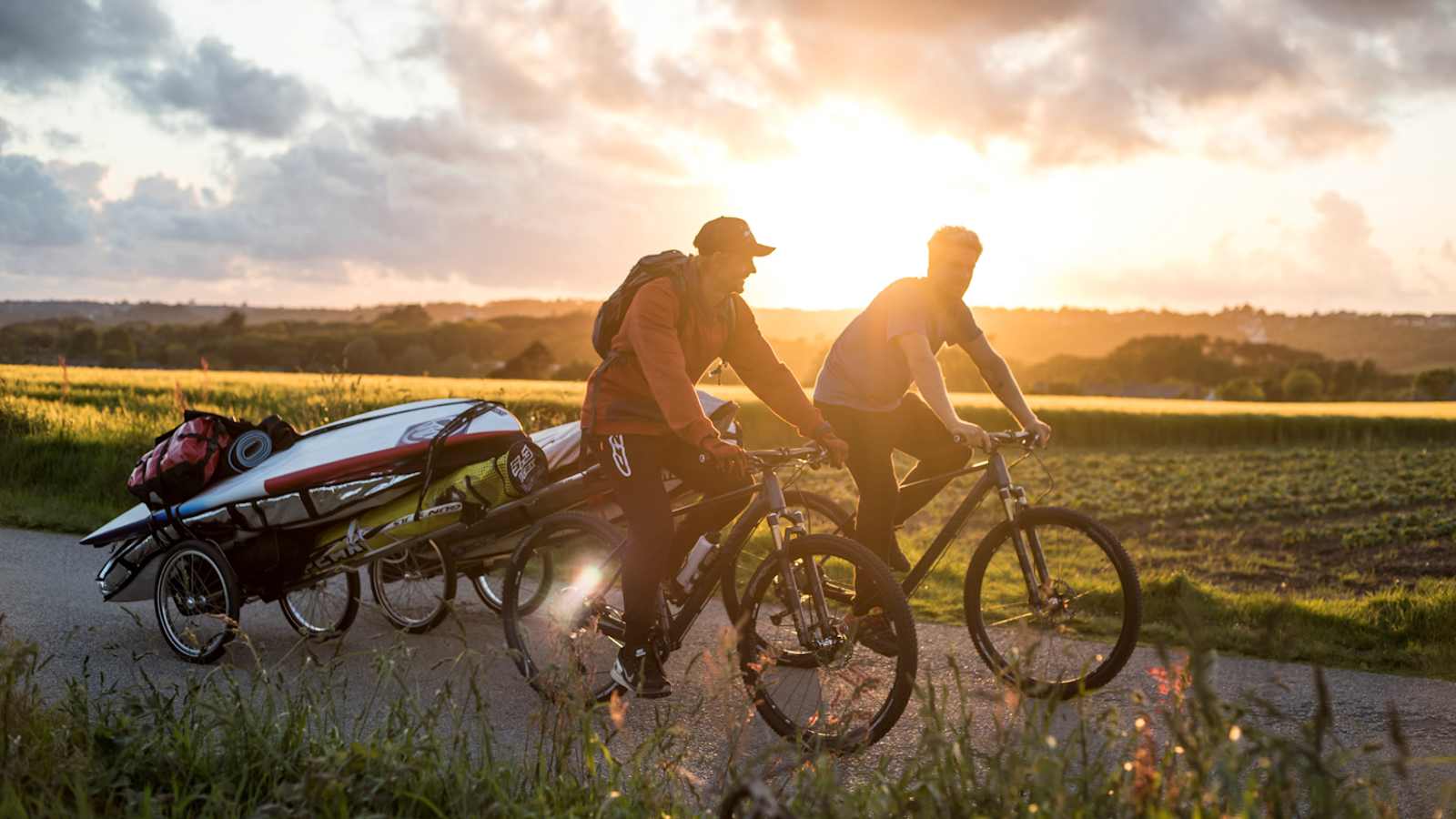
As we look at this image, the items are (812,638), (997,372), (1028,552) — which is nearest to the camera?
(812,638)

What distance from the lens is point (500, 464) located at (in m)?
6.57

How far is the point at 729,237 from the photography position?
5.20m

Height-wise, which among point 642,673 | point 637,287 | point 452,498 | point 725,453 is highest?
point 637,287

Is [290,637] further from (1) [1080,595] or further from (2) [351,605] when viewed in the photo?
(1) [1080,595]

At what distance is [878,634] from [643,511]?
1.22m

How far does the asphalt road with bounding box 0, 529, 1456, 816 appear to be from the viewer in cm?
483

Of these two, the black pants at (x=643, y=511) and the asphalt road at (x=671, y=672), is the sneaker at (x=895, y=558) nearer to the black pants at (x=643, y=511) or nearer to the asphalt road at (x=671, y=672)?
the asphalt road at (x=671, y=672)

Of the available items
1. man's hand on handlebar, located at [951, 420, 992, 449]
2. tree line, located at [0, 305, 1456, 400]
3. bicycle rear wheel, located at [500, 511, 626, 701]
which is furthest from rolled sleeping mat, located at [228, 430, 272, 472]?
tree line, located at [0, 305, 1456, 400]

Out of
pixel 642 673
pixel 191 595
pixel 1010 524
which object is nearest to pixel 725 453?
pixel 642 673

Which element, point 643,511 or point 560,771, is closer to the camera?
point 560,771

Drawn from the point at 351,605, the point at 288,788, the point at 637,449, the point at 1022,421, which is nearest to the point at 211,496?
the point at 351,605

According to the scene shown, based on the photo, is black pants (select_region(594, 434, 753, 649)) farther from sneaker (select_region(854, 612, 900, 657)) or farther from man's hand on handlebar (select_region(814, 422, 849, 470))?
sneaker (select_region(854, 612, 900, 657))

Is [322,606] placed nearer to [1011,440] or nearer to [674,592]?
[674,592]

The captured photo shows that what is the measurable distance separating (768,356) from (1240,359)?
313ft
